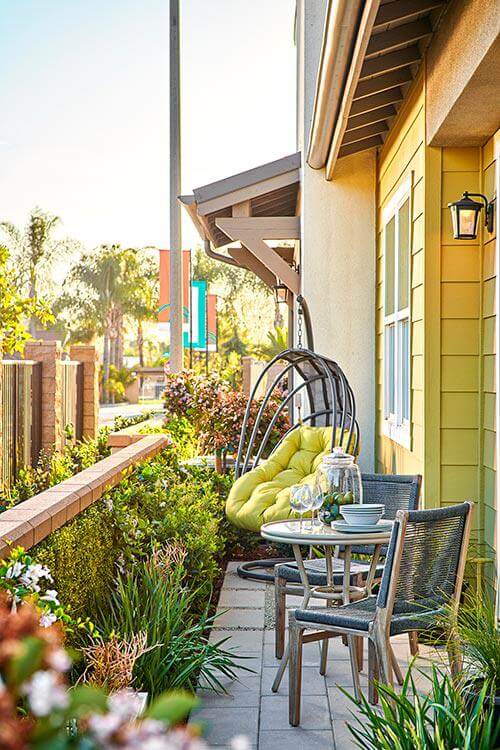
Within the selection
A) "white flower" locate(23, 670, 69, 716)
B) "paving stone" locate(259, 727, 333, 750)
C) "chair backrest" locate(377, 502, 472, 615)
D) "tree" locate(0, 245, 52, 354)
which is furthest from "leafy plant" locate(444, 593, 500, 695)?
"tree" locate(0, 245, 52, 354)

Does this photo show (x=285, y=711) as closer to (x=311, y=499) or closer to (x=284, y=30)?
(x=311, y=499)

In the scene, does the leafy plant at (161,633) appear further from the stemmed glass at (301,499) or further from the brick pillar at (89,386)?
the brick pillar at (89,386)

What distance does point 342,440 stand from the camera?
7.22 m

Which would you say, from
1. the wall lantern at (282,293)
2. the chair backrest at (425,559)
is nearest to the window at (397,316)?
the chair backrest at (425,559)

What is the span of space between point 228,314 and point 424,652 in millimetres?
49472

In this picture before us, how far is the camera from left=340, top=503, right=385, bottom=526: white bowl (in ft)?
15.6

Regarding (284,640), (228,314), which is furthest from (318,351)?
(228,314)

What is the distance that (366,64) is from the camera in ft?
19.2

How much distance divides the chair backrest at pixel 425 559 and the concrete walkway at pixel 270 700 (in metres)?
0.50

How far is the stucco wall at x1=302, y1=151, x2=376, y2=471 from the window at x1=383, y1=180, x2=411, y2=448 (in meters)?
0.58

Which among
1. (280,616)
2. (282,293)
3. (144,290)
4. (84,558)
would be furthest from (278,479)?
(144,290)

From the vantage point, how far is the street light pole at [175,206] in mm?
13070

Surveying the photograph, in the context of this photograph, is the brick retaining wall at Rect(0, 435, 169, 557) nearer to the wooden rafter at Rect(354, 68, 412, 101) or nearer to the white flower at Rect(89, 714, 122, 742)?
the white flower at Rect(89, 714, 122, 742)

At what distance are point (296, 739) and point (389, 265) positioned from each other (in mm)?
4450
